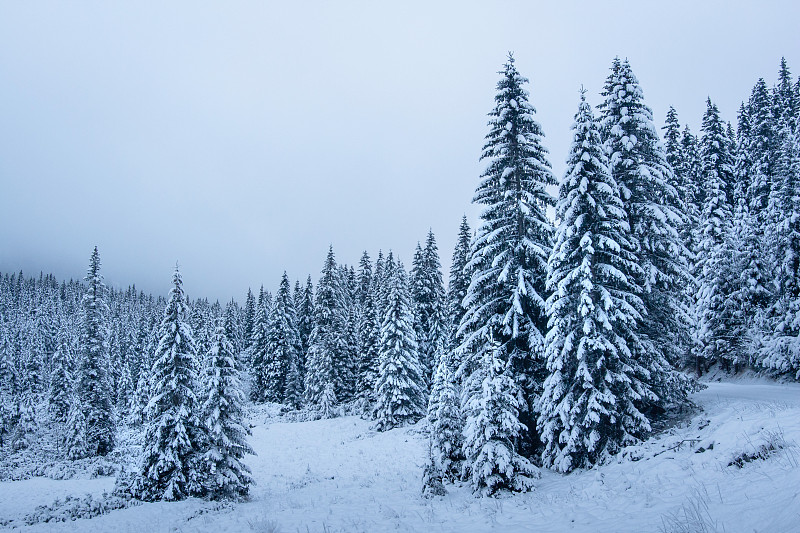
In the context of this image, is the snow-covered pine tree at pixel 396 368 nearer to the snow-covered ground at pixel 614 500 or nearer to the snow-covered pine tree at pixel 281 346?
the snow-covered ground at pixel 614 500

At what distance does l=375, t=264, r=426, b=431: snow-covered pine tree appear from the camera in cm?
3866

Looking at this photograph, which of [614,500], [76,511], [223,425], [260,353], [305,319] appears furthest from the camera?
[260,353]

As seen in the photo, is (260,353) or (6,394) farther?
(260,353)

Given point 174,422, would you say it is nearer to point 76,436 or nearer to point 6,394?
point 76,436

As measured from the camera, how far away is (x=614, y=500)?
11461 mm

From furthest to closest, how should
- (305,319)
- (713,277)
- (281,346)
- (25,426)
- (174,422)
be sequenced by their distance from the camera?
(305,319), (281,346), (25,426), (713,277), (174,422)

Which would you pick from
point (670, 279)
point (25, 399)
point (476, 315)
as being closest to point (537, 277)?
point (476, 315)

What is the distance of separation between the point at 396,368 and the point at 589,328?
25654mm

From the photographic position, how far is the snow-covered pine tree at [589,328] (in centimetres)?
1527

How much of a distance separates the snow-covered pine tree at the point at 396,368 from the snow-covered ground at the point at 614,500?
15705mm

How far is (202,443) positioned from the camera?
21.5m

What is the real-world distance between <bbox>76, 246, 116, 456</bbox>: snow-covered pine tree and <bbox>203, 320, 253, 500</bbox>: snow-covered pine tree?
2483 centimetres

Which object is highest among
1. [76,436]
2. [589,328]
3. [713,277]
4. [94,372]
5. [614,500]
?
[713,277]

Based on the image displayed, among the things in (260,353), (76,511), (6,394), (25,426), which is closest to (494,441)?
(76,511)
